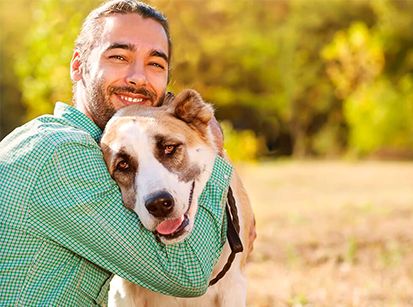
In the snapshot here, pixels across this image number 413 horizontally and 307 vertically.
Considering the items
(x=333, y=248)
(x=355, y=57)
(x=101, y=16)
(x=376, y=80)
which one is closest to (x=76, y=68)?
(x=101, y=16)

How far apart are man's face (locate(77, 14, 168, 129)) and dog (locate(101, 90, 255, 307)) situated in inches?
5.7

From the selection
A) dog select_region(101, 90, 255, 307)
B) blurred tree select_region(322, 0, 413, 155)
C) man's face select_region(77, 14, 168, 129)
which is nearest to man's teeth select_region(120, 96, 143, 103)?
man's face select_region(77, 14, 168, 129)

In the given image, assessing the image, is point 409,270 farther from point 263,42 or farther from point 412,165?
point 263,42

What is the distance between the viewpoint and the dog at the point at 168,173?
2473mm

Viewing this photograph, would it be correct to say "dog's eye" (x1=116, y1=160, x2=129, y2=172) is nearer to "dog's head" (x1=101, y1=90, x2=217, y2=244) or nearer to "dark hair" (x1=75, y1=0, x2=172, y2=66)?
"dog's head" (x1=101, y1=90, x2=217, y2=244)

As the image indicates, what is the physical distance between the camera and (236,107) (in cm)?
3219

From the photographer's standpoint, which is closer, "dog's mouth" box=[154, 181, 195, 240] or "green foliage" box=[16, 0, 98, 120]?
"dog's mouth" box=[154, 181, 195, 240]

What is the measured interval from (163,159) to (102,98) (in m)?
0.56

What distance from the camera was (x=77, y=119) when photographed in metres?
2.76

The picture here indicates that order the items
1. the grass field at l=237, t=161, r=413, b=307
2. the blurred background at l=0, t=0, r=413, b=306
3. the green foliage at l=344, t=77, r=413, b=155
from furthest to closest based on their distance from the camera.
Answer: the green foliage at l=344, t=77, r=413, b=155 < the blurred background at l=0, t=0, r=413, b=306 < the grass field at l=237, t=161, r=413, b=307

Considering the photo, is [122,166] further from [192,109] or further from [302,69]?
[302,69]

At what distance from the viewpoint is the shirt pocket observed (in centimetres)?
255

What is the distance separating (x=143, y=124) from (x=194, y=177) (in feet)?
0.98

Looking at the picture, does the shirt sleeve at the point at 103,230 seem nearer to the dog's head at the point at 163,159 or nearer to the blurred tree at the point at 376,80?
the dog's head at the point at 163,159
